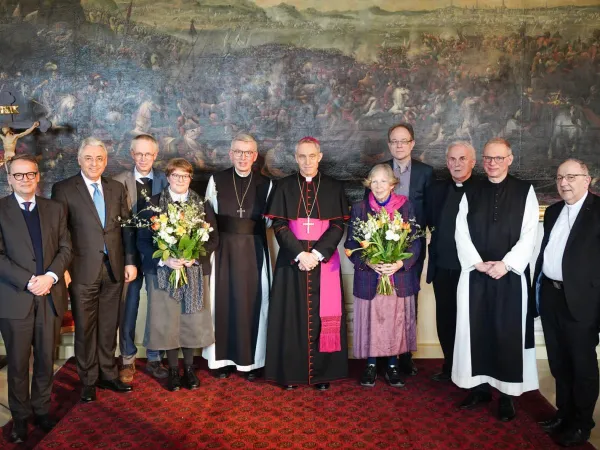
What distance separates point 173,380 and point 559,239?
11.5ft

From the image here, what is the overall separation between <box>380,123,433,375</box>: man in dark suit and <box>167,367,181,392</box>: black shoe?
219 centimetres

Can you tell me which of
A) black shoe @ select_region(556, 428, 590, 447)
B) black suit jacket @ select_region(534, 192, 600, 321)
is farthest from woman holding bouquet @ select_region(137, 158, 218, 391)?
black shoe @ select_region(556, 428, 590, 447)

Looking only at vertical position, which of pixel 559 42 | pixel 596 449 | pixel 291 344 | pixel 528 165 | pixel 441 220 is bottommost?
pixel 596 449

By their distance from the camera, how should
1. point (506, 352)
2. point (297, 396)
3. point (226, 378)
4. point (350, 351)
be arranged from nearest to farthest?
1. point (506, 352)
2. point (297, 396)
3. point (226, 378)
4. point (350, 351)

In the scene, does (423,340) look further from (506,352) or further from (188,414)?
(188,414)

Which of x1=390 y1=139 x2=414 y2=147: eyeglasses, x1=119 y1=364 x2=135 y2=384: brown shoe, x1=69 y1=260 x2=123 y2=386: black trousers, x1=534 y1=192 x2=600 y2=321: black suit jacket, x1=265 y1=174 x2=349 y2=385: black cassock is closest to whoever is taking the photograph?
x1=534 y1=192 x2=600 y2=321: black suit jacket

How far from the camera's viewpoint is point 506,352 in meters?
4.54

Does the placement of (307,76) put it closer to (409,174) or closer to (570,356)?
(409,174)

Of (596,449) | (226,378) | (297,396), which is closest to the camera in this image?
(596,449)

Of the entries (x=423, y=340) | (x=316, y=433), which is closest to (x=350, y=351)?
(x=423, y=340)

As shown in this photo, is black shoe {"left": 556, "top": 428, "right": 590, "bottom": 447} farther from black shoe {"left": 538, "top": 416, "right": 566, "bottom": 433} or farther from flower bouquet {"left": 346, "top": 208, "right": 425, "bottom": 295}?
flower bouquet {"left": 346, "top": 208, "right": 425, "bottom": 295}

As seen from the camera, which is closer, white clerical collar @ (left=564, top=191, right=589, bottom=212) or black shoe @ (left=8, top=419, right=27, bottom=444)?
white clerical collar @ (left=564, top=191, right=589, bottom=212)

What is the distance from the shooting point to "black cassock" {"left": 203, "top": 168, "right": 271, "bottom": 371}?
5305mm

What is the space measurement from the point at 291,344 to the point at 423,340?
181cm
